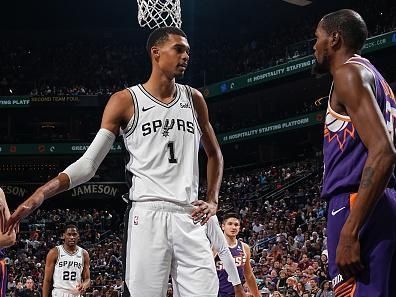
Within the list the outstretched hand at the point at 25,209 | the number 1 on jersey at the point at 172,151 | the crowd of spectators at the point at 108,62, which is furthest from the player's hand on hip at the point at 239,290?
the crowd of spectators at the point at 108,62

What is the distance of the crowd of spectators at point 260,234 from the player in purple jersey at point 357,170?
896cm

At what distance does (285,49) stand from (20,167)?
15.3 meters

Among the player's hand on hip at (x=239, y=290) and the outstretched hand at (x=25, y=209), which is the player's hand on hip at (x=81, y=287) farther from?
the outstretched hand at (x=25, y=209)

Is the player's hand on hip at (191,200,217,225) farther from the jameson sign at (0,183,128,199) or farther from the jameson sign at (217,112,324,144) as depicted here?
the jameson sign at (0,183,128,199)

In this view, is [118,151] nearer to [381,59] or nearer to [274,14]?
[274,14]

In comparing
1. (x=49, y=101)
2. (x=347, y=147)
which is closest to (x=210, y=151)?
(x=347, y=147)

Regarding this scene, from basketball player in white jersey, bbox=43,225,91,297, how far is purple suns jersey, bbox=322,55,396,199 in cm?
798

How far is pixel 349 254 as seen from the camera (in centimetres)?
299

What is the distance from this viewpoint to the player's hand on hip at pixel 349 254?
299 centimetres

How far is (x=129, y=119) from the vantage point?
14.8 ft

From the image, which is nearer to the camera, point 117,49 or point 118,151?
point 118,151

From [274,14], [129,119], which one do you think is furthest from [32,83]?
[129,119]

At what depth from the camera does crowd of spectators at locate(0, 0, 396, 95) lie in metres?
31.4

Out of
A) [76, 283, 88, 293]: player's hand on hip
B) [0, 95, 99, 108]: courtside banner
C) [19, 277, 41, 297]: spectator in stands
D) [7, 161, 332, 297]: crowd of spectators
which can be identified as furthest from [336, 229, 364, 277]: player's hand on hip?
[0, 95, 99, 108]: courtside banner
